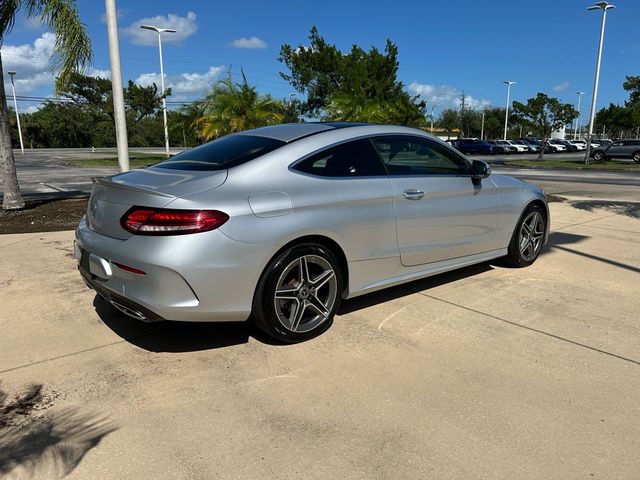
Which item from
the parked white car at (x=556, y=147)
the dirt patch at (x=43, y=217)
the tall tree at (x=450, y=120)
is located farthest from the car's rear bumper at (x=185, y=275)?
the tall tree at (x=450, y=120)

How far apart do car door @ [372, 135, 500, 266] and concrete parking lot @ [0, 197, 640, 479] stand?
19.7 inches

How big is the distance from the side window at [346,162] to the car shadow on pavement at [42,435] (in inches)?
81.5

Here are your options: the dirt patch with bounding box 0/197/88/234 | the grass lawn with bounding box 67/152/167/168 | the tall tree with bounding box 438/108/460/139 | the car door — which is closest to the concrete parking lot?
the car door

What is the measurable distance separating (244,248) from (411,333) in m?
1.52

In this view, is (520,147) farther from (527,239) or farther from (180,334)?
(180,334)

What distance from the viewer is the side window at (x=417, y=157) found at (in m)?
4.30

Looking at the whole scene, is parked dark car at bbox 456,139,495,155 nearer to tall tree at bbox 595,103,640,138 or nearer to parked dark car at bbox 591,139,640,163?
parked dark car at bbox 591,139,640,163

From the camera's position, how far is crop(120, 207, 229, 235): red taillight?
123 inches

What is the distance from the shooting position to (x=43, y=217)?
8.85m

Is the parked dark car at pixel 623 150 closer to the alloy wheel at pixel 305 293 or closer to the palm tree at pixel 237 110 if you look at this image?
the palm tree at pixel 237 110

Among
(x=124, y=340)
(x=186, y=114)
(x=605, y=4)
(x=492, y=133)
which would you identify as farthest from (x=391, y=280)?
(x=492, y=133)

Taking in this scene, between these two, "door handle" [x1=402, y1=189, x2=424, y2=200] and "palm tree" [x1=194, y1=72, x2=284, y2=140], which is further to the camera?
"palm tree" [x1=194, y1=72, x2=284, y2=140]

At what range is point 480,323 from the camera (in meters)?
4.14

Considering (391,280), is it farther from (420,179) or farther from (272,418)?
(272,418)
